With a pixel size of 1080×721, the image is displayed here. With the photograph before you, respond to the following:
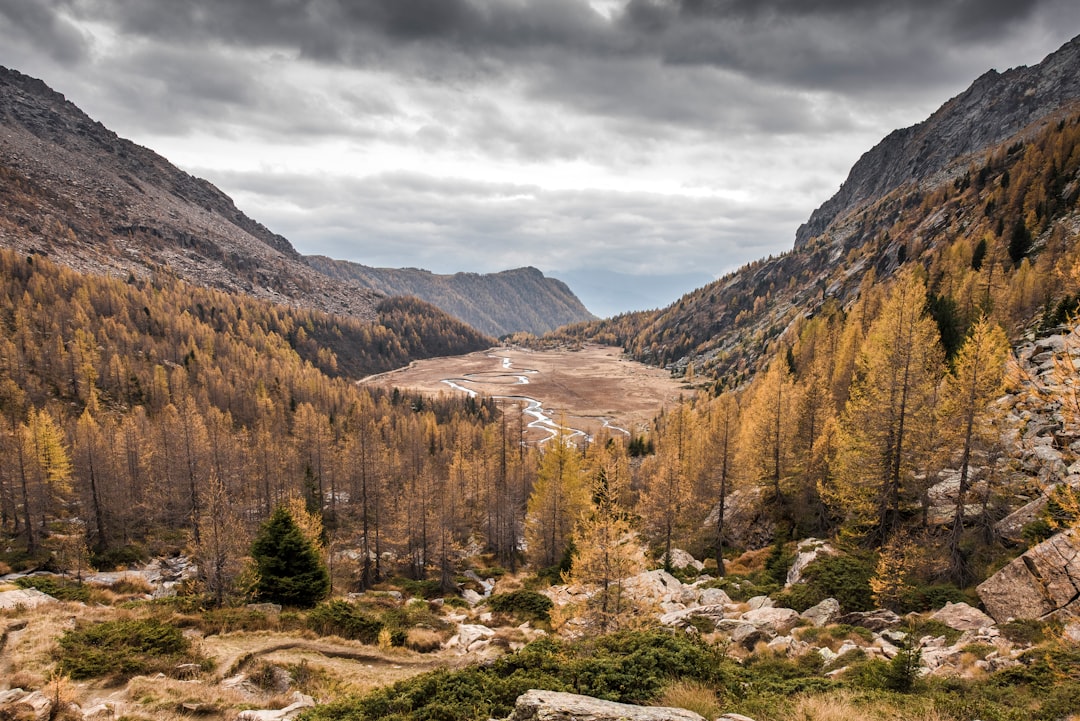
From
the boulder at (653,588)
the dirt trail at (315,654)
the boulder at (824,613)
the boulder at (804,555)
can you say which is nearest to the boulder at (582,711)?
the boulder at (653,588)

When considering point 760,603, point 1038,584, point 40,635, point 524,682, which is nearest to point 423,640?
point 524,682

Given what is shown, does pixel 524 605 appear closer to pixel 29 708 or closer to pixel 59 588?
pixel 29 708

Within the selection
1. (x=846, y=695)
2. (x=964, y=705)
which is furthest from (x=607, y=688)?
(x=964, y=705)

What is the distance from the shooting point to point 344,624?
1044 inches

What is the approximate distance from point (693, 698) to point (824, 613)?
709 inches

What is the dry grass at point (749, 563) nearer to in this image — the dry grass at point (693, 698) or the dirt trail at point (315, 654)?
the dirt trail at point (315, 654)

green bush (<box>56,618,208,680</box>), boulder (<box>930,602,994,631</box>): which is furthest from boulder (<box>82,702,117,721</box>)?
boulder (<box>930,602,994,631</box>)

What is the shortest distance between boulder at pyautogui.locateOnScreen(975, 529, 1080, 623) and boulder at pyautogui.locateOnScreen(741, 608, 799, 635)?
8.45 metres

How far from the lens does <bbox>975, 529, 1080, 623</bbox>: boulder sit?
18.7 m

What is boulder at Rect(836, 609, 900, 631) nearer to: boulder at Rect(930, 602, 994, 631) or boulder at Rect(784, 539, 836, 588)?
boulder at Rect(930, 602, 994, 631)

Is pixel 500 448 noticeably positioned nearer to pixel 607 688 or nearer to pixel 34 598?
pixel 34 598

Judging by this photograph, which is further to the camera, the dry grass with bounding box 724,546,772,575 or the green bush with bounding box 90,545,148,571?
the green bush with bounding box 90,545,148,571

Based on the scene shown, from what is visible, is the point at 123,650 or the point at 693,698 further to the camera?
the point at 123,650

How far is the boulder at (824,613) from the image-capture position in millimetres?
24641
